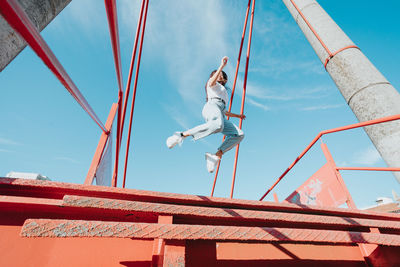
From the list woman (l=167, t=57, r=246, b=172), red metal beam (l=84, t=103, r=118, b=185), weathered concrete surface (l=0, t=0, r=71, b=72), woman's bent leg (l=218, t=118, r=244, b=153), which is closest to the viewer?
weathered concrete surface (l=0, t=0, r=71, b=72)

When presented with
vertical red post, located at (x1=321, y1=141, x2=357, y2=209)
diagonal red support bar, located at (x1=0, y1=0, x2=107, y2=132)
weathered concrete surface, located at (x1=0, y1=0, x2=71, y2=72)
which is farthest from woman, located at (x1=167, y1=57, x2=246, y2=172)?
weathered concrete surface, located at (x1=0, y1=0, x2=71, y2=72)

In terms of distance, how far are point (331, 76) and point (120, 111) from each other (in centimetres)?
337

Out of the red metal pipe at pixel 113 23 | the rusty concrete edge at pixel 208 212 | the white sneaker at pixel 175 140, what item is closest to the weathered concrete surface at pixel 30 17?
the red metal pipe at pixel 113 23

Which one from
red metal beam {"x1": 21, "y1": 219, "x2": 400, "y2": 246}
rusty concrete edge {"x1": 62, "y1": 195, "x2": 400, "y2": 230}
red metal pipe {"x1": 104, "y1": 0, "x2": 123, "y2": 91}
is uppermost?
red metal pipe {"x1": 104, "y1": 0, "x2": 123, "y2": 91}

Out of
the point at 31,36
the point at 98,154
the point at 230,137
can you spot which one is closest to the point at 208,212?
the point at 31,36

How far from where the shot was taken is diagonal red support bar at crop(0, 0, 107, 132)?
615 millimetres

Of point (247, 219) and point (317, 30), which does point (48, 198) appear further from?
point (317, 30)

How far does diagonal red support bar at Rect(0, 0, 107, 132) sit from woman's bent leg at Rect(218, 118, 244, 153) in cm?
193

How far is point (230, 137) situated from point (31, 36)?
2345 mm

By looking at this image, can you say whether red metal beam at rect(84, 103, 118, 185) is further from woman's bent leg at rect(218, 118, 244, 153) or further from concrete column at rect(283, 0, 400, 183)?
concrete column at rect(283, 0, 400, 183)

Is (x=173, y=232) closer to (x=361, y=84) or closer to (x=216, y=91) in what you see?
(x=216, y=91)

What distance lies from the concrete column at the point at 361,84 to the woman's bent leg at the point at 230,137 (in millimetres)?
1706

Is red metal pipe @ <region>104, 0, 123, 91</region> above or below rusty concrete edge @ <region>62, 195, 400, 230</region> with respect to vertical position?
above

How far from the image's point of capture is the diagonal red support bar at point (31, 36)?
2.02 feet
